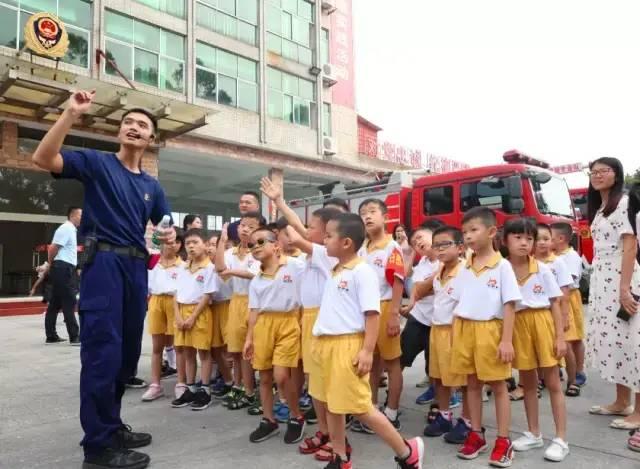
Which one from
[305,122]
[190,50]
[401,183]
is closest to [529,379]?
[401,183]

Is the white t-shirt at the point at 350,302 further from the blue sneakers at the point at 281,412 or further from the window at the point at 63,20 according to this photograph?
the window at the point at 63,20

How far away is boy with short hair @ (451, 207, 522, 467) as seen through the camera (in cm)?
280

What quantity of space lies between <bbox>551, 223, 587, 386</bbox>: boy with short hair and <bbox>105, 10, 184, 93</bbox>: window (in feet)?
38.1

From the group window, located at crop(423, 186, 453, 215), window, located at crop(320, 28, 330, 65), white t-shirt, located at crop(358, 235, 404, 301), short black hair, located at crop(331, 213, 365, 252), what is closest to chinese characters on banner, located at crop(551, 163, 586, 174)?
window, located at crop(423, 186, 453, 215)

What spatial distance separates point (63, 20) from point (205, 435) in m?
11.9

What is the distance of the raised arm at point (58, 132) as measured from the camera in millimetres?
2473

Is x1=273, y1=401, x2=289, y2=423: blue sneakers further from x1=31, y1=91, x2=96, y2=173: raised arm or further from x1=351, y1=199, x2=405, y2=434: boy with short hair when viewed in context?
x1=31, y1=91, x2=96, y2=173: raised arm

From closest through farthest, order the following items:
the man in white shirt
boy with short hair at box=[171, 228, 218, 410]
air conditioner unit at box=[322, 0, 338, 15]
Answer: boy with short hair at box=[171, 228, 218, 410]
the man in white shirt
air conditioner unit at box=[322, 0, 338, 15]

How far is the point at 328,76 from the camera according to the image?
729 inches

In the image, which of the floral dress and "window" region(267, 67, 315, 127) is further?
"window" region(267, 67, 315, 127)

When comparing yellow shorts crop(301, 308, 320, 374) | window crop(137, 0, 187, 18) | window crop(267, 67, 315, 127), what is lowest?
yellow shorts crop(301, 308, 320, 374)

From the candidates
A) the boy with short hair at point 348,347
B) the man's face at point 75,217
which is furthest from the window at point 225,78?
the boy with short hair at point 348,347

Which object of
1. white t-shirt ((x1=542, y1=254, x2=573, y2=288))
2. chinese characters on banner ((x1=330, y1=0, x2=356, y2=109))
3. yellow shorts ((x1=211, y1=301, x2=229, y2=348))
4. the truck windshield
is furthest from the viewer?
chinese characters on banner ((x1=330, y1=0, x2=356, y2=109))

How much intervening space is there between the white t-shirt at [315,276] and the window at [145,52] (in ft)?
37.4
